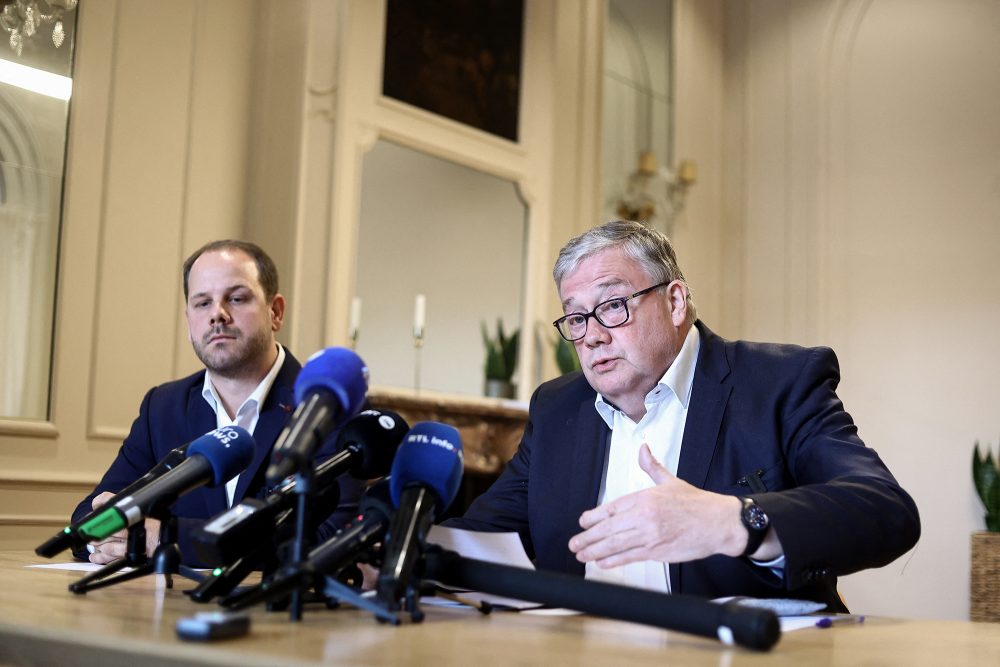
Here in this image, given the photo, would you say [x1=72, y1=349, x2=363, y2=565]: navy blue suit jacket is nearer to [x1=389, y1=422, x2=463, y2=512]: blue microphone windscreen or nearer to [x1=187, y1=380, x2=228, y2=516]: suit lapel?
[x1=187, y1=380, x2=228, y2=516]: suit lapel

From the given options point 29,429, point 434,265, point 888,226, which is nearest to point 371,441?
point 29,429

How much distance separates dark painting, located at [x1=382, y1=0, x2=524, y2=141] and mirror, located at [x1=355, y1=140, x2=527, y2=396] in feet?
1.07

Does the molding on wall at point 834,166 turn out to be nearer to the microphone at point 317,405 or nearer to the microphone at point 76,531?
the microphone at point 76,531

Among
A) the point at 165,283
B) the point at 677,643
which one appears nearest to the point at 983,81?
the point at 165,283

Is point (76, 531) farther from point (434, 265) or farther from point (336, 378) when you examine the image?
point (434, 265)

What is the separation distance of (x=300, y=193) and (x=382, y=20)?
3.37 ft

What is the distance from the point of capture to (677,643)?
3.94 feet

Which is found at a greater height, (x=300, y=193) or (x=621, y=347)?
(x=300, y=193)

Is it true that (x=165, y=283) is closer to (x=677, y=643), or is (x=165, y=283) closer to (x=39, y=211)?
(x=39, y=211)

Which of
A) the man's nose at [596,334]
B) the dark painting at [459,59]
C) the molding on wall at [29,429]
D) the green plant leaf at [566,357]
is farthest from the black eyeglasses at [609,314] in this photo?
the green plant leaf at [566,357]

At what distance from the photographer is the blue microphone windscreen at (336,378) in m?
1.17

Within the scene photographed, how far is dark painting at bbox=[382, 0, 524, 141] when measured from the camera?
17.3 ft

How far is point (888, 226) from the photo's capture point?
7.13 m

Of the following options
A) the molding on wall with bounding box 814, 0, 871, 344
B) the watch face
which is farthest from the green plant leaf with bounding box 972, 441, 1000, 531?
the watch face
